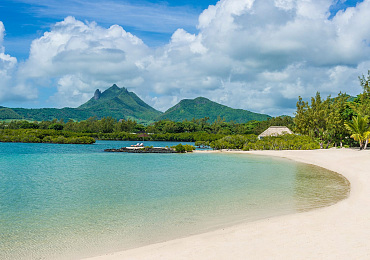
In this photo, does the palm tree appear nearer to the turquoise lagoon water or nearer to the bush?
the bush

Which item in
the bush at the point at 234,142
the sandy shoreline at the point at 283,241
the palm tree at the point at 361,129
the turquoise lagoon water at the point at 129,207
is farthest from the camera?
the bush at the point at 234,142

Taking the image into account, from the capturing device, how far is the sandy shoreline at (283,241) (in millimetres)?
6527

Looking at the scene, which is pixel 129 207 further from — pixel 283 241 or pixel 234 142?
pixel 234 142

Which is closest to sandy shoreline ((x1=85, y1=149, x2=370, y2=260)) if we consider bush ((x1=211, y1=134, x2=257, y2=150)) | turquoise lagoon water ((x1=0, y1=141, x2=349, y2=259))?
turquoise lagoon water ((x1=0, y1=141, x2=349, y2=259))

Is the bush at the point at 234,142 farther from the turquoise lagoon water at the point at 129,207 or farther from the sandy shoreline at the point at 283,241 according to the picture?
the sandy shoreline at the point at 283,241

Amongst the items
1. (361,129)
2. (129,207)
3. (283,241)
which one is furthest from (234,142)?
(283,241)

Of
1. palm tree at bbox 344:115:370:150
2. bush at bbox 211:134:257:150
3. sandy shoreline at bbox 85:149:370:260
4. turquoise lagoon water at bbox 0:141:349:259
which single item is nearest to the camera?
sandy shoreline at bbox 85:149:370:260

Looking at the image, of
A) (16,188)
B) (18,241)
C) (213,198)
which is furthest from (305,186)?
(16,188)

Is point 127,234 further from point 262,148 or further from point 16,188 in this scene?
point 262,148

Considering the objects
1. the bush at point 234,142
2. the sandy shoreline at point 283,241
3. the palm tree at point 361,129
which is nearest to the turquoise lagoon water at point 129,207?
the sandy shoreline at point 283,241

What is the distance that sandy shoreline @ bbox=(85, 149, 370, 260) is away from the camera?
653cm

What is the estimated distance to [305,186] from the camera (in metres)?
16.8

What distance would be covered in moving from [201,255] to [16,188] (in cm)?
1462

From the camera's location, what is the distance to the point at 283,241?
24.2ft
